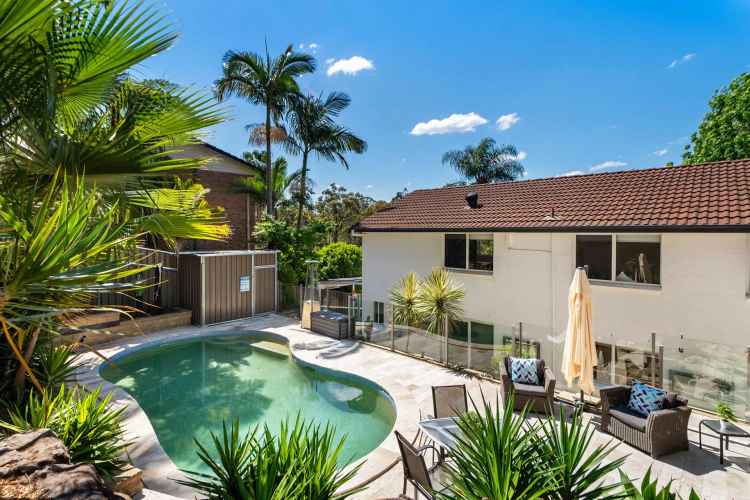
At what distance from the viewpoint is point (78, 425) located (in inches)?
170

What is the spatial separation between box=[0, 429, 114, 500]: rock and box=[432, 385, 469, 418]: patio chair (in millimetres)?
4794

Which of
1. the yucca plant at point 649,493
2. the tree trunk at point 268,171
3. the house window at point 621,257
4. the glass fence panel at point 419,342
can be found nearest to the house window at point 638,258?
the house window at point 621,257

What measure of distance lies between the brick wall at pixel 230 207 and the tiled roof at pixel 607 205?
1088 centimetres

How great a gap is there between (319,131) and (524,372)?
1727 centimetres

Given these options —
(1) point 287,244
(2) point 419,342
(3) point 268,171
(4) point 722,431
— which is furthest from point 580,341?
(3) point 268,171

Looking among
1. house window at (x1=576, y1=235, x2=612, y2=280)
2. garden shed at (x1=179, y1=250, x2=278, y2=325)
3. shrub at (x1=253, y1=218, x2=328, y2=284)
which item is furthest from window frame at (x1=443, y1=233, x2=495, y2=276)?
garden shed at (x1=179, y1=250, x2=278, y2=325)

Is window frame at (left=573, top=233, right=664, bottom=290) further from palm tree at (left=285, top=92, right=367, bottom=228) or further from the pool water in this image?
palm tree at (left=285, top=92, right=367, bottom=228)

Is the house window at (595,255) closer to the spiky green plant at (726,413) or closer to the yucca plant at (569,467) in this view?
the spiky green plant at (726,413)

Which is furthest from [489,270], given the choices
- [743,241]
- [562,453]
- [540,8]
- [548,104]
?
[548,104]

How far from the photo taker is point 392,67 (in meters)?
22.1

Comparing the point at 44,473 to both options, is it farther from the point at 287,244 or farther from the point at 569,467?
the point at 287,244

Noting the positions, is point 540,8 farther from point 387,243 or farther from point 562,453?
point 562,453

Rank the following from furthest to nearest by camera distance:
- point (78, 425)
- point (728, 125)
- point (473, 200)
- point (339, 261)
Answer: point (728, 125)
point (339, 261)
point (473, 200)
point (78, 425)

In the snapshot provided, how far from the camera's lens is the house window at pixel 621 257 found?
382 inches
